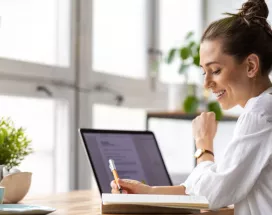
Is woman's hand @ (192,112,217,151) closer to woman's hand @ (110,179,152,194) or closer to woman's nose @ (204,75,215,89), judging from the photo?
woman's nose @ (204,75,215,89)

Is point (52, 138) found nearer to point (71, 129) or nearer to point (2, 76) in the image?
point (71, 129)

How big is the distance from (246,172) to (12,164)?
0.75 metres

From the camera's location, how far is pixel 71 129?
306cm

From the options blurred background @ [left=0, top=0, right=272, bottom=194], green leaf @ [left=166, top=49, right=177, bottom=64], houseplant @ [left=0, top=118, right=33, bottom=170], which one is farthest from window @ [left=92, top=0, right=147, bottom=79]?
houseplant @ [left=0, top=118, right=33, bottom=170]

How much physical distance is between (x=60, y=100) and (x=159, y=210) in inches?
60.7

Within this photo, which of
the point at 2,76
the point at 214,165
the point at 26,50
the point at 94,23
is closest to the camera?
the point at 214,165

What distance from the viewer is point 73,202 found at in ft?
6.27

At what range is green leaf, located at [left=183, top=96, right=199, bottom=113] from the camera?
3557mm

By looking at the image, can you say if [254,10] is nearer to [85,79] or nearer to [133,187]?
[133,187]

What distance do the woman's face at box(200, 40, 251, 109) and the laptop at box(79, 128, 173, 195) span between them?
41 centimetres

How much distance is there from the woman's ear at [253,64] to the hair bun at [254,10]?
12cm

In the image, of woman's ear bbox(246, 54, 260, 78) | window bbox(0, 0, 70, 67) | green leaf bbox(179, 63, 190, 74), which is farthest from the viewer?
green leaf bbox(179, 63, 190, 74)

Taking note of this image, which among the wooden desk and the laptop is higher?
the laptop

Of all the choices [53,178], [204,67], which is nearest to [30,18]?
[53,178]
